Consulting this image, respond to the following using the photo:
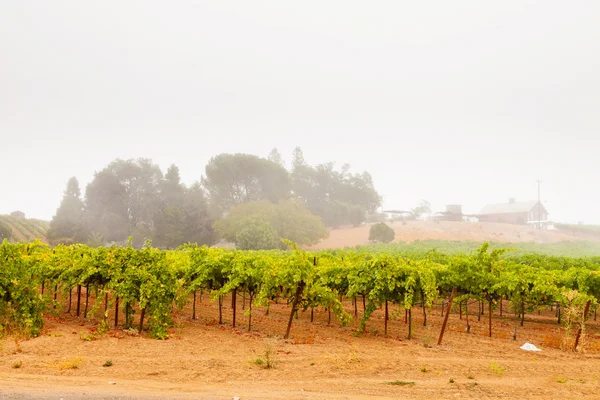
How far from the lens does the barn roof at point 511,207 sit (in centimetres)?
10524

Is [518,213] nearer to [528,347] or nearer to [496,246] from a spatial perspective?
[496,246]

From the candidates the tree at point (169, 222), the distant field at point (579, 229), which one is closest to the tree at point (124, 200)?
the tree at point (169, 222)

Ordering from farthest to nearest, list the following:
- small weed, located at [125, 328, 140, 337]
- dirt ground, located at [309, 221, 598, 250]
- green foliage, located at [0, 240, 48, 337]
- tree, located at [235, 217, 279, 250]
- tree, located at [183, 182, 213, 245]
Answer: dirt ground, located at [309, 221, 598, 250]
tree, located at [183, 182, 213, 245]
tree, located at [235, 217, 279, 250]
small weed, located at [125, 328, 140, 337]
green foliage, located at [0, 240, 48, 337]

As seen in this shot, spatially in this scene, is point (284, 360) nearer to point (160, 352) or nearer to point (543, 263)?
point (160, 352)

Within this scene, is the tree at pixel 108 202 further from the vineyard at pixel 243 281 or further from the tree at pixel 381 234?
the vineyard at pixel 243 281

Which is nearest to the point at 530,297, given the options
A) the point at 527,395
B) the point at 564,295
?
the point at 564,295

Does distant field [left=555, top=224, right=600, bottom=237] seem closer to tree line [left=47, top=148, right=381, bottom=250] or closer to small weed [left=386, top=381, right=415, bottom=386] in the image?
tree line [left=47, top=148, right=381, bottom=250]

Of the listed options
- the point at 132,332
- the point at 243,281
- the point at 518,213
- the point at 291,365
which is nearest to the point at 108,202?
the point at 132,332

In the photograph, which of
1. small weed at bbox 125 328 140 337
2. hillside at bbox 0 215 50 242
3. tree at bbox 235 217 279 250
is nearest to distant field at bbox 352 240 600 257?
tree at bbox 235 217 279 250

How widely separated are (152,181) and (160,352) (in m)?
71.6

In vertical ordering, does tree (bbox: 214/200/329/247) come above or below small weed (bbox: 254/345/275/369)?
above

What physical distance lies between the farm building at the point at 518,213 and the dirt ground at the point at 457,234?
22.9 feet

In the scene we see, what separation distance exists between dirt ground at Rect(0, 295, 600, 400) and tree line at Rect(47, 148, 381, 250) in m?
46.2

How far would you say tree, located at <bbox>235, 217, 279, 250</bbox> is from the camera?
200 feet
